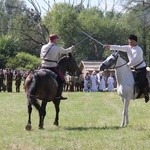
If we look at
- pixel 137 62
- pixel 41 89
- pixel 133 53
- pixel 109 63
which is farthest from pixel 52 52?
pixel 137 62

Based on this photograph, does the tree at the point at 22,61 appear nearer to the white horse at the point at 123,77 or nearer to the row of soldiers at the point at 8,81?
the row of soldiers at the point at 8,81

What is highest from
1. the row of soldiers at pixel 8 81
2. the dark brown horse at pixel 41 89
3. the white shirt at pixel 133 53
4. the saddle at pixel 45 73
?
the white shirt at pixel 133 53

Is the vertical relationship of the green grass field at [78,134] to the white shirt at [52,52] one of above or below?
below

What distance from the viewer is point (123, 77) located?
15.4 m

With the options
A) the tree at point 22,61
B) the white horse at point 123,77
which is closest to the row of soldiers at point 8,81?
the tree at point 22,61

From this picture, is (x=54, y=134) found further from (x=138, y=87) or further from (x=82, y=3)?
(x=82, y=3)

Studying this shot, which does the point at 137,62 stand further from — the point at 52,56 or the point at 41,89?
the point at 41,89

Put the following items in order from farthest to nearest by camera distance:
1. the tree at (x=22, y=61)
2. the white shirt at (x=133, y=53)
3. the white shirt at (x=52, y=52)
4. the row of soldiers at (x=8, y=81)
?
the tree at (x=22, y=61) < the row of soldiers at (x=8, y=81) < the white shirt at (x=52, y=52) < the white shirt at (x=133, y=53)

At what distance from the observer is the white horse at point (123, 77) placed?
1537 cm

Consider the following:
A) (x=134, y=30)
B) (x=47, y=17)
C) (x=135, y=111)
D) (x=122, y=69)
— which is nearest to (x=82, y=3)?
(x=47, y=17)

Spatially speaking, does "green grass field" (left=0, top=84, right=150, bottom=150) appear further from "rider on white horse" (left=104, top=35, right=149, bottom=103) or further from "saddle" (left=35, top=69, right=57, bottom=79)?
"saddle" (left=35, top=69, right=57, bottom=79)

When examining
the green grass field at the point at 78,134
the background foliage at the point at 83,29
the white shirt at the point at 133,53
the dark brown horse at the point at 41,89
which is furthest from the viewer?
the background foliage at the point at 83,29

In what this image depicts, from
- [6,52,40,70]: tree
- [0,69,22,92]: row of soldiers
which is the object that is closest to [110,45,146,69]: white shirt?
[0,69,22,92]: row of soldiers

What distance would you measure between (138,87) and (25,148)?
5154mm
